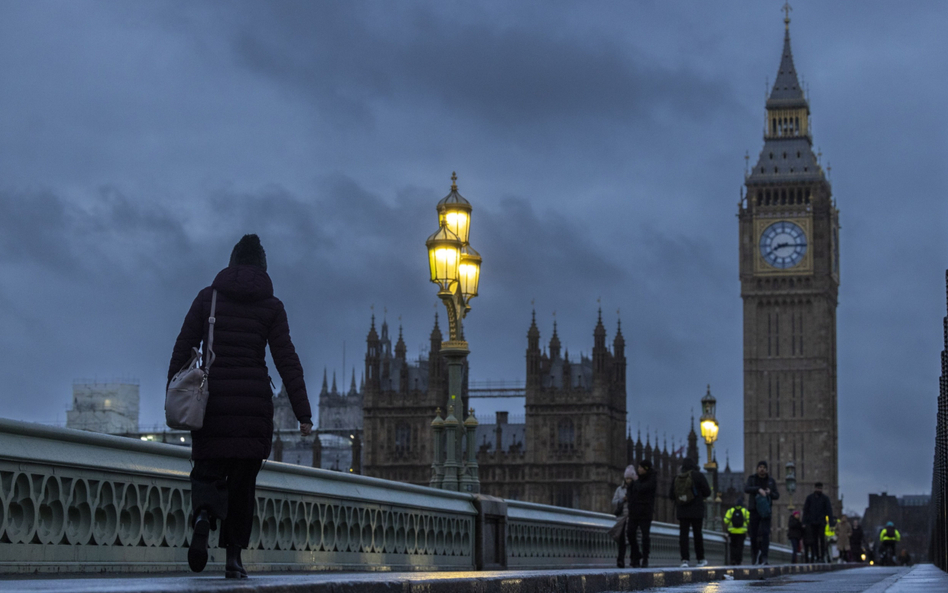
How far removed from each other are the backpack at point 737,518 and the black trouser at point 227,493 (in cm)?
1543

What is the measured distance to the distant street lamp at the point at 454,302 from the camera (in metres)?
15.5

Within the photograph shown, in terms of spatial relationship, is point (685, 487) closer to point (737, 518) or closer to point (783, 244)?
point (737, 518)

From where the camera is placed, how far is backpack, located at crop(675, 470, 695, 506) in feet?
56.1

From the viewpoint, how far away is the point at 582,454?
3305 inches

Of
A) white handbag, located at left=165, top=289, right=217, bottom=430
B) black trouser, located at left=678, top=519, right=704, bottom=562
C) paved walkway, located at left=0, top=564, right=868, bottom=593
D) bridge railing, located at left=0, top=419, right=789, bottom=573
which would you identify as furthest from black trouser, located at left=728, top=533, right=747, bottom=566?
white handbag, located at left=165, top=289, right=217, bottom=430

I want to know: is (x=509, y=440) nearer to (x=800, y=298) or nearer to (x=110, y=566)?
(x=800, y=298)

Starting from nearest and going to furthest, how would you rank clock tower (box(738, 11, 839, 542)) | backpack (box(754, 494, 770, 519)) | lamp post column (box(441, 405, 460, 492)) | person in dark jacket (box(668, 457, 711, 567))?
lamp post column (box(441, 405, 460, 492)), person in dark jacket (box(668, 457, 711, 567)), backpack (box(754, 494, 770, 519)), clock tower (box(738, 11, 839, 542))

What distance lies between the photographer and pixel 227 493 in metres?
7.45

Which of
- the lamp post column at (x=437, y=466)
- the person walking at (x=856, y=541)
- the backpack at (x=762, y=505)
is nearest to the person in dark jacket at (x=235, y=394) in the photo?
the lamp post column at (x=437, y=466)

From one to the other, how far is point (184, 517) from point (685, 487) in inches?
371

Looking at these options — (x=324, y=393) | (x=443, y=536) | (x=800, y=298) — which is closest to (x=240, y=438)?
(x=443, y=536)

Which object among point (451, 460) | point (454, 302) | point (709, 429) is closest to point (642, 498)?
point (451, 460)

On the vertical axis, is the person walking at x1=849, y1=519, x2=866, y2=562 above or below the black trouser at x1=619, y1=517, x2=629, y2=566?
below

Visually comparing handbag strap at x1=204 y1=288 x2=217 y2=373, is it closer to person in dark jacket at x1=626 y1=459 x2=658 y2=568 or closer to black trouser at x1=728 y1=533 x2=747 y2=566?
person in dark jacket at x1=626 y1=459 x2=658 y2=568
